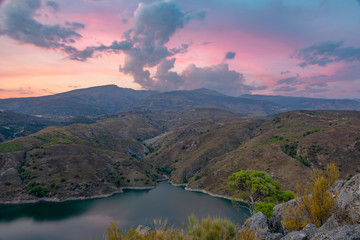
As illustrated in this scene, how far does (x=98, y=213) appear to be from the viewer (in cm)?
6644

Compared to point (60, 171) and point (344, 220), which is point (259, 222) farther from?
point (60, 171)

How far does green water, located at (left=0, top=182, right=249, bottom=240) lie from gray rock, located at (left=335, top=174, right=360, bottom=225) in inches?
1673

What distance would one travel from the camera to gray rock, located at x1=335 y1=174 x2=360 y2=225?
802 centimetres

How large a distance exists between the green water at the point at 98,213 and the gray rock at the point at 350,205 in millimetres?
42506

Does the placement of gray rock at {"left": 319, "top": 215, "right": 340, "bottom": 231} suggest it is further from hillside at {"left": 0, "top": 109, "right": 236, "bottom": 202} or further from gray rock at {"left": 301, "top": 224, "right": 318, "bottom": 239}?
hillside at {"left": 0, "top": 109, "right": 236, "bottom": 202}

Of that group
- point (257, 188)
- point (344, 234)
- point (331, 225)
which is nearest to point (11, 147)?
point (257, 188)

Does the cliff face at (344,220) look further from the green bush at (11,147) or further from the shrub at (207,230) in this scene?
the green bush at (11,147)

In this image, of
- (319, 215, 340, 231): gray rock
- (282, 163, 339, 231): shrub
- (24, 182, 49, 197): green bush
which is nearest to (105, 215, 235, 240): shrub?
(282, 163, 339, 231): shrub

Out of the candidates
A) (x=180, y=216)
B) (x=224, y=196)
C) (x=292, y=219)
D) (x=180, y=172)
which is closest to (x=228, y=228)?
(x=292, y=219)

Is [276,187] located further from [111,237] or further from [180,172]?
[180,172]

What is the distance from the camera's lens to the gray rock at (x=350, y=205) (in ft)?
26.3

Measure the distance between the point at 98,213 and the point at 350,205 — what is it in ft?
241

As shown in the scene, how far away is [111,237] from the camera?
9125mm

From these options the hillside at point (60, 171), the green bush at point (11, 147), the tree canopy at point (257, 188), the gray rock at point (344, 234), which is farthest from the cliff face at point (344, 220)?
the green bush at point (11, 147)
